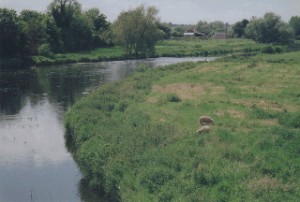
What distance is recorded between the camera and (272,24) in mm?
124750

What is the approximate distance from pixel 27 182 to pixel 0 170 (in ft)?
9.54

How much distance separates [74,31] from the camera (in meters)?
107

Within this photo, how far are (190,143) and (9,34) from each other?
66165mm

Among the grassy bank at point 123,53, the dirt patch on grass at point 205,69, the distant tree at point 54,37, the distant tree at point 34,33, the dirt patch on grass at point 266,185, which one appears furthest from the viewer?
the distant tree at point 54,37

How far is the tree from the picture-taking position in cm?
9231

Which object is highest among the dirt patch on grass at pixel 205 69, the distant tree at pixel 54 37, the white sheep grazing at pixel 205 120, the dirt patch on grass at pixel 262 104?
the distant tree at pixel 54 37

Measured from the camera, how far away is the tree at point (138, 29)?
92312mm

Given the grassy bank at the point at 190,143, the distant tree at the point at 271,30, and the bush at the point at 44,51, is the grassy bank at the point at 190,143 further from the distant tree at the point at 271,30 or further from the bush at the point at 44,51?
the distant tree at the point at 271,30

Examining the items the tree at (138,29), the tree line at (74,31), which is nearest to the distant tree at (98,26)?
the tree line at (74,31)

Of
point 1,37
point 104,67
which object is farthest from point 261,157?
point 1,37

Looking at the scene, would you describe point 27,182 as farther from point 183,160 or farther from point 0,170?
point 183,160

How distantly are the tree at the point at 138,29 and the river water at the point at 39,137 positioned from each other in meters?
21.9

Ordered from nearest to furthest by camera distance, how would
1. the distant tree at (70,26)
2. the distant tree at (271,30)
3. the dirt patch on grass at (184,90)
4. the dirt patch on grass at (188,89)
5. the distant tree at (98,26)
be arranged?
the dirt patch on grass at (184,90) → the dirt patch on grass at (188,89) → the distant tree at (70,26) → the distant tree at (98,26) → the distant tree at (271,30)

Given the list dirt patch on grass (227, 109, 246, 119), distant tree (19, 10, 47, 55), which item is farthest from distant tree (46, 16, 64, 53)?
dirt patch on grass (227, 109, 246, 119)
